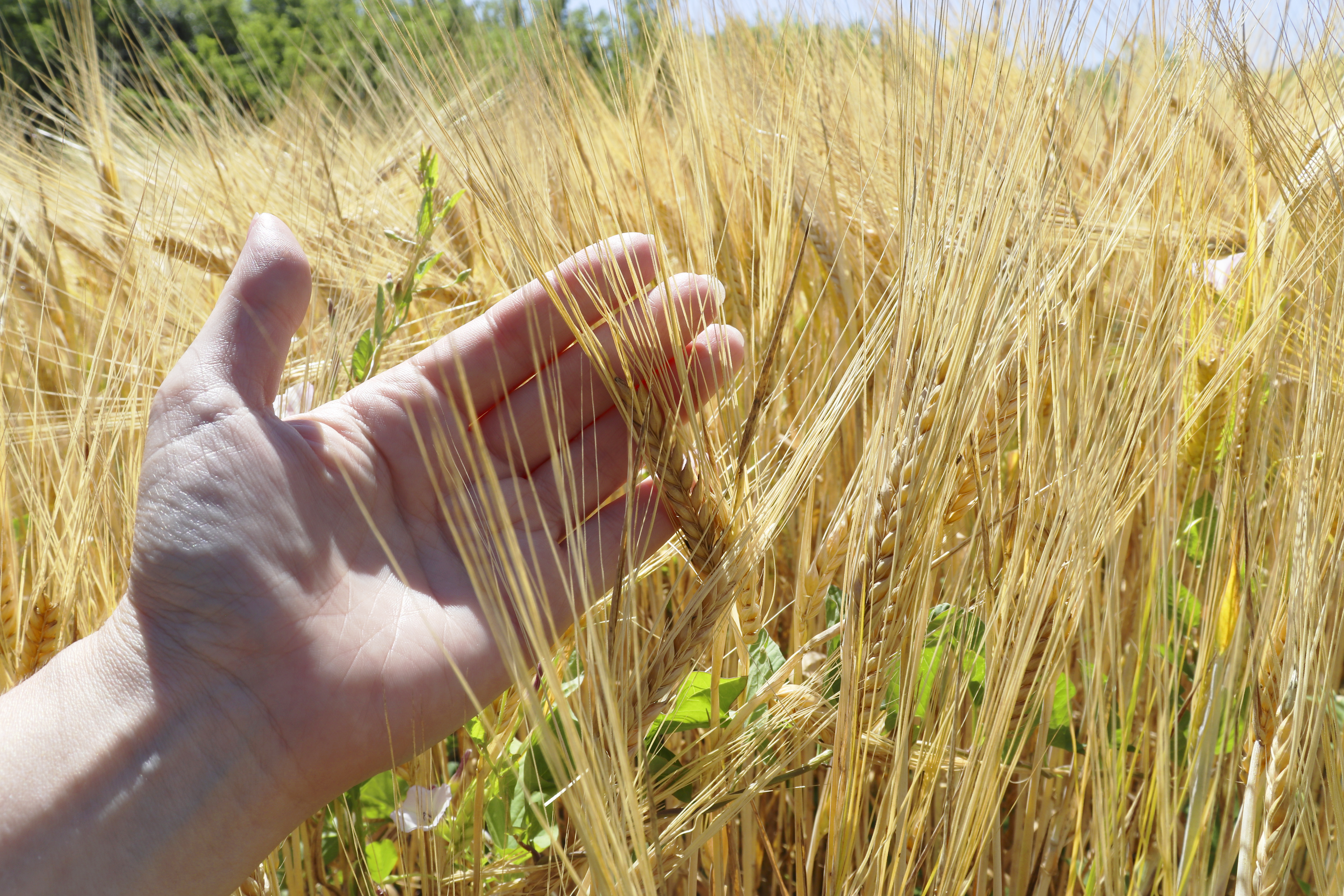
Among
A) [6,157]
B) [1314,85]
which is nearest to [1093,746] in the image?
[1314,85]

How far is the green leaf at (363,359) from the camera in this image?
2.54 feet

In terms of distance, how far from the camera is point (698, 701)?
72 centimetres

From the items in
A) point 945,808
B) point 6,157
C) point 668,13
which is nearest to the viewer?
point 945,808

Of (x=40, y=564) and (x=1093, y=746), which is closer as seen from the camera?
(x=1093, y=746)

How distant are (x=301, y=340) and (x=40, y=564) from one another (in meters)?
0.58

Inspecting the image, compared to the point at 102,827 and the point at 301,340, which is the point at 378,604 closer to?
the point at 102,827

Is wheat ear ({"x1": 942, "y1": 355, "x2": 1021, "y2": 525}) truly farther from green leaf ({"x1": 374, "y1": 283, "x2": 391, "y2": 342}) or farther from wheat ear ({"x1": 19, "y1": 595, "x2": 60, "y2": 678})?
wheat ear ({"x1": 19, "y1": 595, "x2": 60, "y2": 678})

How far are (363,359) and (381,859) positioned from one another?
1.58 ft

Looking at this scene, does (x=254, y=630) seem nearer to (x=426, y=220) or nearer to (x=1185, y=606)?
(x=426, y=220)

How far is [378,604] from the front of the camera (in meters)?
0.79

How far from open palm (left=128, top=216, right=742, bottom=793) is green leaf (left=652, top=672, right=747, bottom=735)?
0.13 m

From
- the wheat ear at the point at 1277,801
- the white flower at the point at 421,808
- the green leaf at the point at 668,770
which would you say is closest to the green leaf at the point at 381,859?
the white flower at the point at 421,808

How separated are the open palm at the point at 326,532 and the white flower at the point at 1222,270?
1.78 ft

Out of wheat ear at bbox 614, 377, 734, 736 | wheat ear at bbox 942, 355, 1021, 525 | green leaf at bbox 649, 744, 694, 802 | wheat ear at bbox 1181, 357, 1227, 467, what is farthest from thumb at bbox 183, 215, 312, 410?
wheat ear at bbox 1181, 357, 1227, 467
